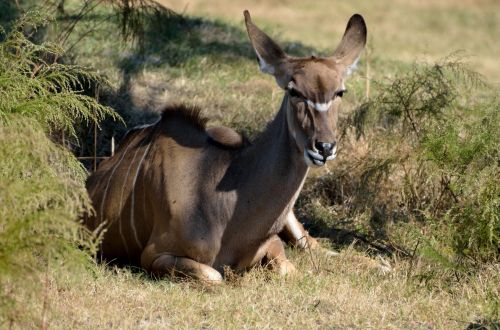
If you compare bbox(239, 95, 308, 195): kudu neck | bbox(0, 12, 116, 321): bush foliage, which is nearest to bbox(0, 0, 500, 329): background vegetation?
bbox(0, 12, 116, 321): bush foliage

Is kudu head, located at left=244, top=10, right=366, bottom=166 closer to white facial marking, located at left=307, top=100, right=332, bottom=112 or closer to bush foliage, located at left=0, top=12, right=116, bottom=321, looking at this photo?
white facial marking, located at left=307, top=100, right=332, bottom=112

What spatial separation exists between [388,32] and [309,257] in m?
13.5

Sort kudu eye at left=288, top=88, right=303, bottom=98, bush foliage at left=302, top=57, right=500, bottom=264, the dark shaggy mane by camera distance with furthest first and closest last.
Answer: the dark shaggy mane, bush foliage at left=302, top=57, right=500, bottom=264, kudu eye at left=288, top=88, right=303, bottom=98

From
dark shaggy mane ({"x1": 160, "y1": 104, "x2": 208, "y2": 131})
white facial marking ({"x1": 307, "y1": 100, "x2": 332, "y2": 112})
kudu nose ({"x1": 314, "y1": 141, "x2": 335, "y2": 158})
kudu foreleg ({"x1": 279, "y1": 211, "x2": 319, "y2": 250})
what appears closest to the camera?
kudu nose ({"x1": 314, "y1": 141, "x2": 335, "y2": 158})

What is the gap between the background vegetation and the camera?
5867 mm

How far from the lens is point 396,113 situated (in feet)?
30.1

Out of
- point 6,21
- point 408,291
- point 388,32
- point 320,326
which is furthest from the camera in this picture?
point 388,32

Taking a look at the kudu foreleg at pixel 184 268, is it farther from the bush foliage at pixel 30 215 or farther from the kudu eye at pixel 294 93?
the bush foliage at pixel 30 215

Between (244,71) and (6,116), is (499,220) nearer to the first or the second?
(6,116)

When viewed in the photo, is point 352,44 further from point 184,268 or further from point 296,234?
point 184,268

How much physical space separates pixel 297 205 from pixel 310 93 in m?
2.74

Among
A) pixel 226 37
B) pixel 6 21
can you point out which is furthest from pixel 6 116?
pixel 226 37

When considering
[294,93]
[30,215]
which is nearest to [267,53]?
[294,93]

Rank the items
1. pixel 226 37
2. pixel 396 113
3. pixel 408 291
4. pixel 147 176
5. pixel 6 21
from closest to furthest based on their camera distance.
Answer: pixel 408 291, pixel 147 176, pixel 396 113, pixel 6 21, pixel 226 37
